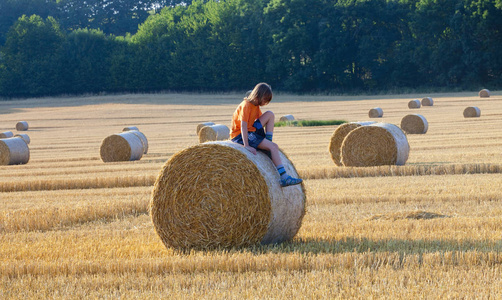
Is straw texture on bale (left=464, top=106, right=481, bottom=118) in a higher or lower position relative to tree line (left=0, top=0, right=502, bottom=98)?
→ lower

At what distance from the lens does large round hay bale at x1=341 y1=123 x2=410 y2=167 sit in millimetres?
14953

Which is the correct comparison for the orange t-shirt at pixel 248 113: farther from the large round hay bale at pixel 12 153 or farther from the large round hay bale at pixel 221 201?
the large round hay bale at pixel 12 153

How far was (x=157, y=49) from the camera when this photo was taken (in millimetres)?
77312

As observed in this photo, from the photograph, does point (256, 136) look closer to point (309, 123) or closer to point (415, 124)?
point (415, 124)

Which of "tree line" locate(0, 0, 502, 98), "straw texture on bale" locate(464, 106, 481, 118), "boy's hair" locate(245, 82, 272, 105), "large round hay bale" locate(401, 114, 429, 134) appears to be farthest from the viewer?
"tree line" locate(0, 0, 502, 98)

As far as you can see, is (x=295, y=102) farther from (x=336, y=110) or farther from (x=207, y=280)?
(x=207, y=280)

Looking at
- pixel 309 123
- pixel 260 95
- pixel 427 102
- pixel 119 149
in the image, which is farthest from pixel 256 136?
pixel 427 102

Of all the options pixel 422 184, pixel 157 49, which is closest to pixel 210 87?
pixel 157 49

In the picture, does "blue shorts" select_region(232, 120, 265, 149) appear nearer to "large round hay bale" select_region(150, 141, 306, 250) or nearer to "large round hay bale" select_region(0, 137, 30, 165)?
"large round hay bale" select_region(150, 141, 306, 250)

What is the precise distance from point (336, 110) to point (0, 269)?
3957 centimetres

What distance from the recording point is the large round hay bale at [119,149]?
65.7ft

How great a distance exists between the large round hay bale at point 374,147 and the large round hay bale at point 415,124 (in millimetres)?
9667

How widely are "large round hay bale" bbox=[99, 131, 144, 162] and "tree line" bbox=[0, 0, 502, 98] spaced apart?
4256 cm

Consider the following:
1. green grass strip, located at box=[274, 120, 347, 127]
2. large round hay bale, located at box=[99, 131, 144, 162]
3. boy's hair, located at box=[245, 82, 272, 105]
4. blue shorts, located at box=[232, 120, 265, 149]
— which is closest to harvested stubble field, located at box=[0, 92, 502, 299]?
blue shorts, located at box=[232, 120, 265, 149]
